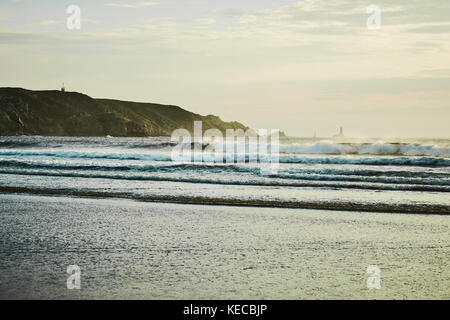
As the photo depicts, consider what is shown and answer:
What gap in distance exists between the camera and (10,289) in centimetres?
473

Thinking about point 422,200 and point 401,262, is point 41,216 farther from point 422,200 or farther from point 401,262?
point 422,200

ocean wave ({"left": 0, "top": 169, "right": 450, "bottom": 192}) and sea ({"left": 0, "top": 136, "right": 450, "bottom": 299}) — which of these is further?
ocean wave ({"left": 0, "top": 169, "right": 450, "bottom": 192})

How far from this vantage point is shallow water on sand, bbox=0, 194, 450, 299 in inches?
192

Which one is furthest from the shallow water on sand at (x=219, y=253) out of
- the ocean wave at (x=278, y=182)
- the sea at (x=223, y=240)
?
the ocean wave at (x=278, y=182)

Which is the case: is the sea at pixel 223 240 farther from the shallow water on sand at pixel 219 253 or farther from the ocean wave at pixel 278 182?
the ocean wave at pixel 278 182

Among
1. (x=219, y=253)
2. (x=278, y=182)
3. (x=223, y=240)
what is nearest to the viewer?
(x=219, y=253)

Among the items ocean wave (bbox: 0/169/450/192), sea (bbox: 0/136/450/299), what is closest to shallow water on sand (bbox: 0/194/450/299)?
sea (bbox: 0/136/450/299)

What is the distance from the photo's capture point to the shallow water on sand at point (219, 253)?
16.0 ft

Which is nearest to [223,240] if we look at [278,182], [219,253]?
→ [219,253]

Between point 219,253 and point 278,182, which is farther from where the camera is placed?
point 278,182

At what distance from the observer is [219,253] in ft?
21.1

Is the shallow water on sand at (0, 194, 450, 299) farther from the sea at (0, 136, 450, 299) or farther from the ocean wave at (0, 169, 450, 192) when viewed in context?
the ocean wave at (0, 169, 450, 192)

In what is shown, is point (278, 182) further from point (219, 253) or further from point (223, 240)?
point (219, 253)

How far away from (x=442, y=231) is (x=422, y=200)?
4693 mm
